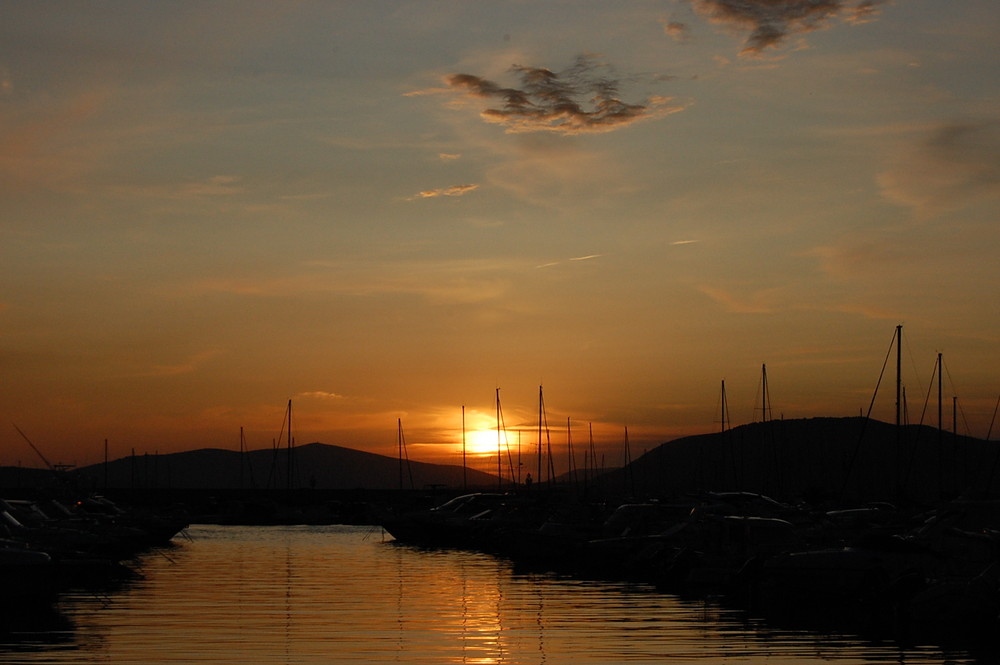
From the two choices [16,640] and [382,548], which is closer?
[16,640]

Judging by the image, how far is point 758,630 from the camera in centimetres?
3177

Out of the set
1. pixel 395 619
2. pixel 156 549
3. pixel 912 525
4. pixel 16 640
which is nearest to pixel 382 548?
pixel 156 549

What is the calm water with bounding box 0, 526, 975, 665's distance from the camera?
2636cm

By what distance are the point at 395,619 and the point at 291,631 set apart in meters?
3.57

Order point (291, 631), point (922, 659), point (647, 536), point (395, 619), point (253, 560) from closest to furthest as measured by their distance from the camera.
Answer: point (922, 659)
point (291, 631)
point (395, 619)
point (647, 536)
point (253, 560)

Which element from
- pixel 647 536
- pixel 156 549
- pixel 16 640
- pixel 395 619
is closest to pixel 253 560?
pixel 156 549

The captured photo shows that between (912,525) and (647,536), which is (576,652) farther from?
(912,525)

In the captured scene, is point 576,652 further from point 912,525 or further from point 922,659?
point 912,525

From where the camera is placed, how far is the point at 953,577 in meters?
34.0

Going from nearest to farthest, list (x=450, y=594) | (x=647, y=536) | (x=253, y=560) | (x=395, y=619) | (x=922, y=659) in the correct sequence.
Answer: (x=922, y=659) → (x=395, y=619) → (x=450, y=594) → (x=647, y=536) → (x=253, y=560)

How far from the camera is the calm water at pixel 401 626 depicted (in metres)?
26.4

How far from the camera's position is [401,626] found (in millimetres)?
31438

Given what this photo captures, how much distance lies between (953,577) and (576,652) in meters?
12.8

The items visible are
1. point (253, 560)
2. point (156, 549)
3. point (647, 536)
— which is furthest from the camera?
point (156, 549)
